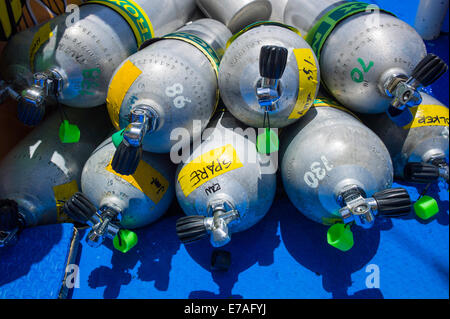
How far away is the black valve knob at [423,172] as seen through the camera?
49.6 inches

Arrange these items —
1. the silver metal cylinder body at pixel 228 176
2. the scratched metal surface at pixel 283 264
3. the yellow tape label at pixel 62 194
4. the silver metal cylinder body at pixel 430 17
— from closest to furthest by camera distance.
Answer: the silver metal cylinder body at pixel 228 176
the scratched metal surface at pixel 283 264
the yellow tape label at pixel 62 194
the silver metal cylinder body at pixel 430 17

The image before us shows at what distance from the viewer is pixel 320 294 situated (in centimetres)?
127

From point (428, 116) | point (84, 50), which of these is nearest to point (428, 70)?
point (428, 116)

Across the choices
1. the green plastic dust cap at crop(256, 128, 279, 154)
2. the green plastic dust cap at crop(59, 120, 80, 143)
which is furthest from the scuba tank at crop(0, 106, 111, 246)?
the green plastic dust cap at crop(256, 128, 279, 154)

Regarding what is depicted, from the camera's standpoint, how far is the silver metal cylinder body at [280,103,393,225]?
3.66ft

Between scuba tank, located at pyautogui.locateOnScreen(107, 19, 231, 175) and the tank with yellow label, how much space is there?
0.34ft

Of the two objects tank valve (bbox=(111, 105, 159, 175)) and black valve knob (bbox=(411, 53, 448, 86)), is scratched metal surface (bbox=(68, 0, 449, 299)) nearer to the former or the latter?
tank valve (bbox=(111, 105, 159, 175))

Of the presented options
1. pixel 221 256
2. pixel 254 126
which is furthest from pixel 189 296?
pixel 254 126

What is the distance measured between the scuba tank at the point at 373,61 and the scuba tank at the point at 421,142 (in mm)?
125

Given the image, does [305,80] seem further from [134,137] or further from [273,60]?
[134,137]

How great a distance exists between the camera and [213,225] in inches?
41.4

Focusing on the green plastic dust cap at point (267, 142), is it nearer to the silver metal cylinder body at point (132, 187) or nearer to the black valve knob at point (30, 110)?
the silver metal cylinder body at point (132, 187)

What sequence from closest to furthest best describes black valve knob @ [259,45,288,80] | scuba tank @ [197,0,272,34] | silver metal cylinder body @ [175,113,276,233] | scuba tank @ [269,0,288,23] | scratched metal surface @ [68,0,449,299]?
1. black valve knob @ [259,45,288,80]
2. silver metal cylinder body @ [175,113,276,233]
3. scratched metal surface @ [68,0,449,299]
4. scuba tank @ [197,0,272,34]
5. scuba tank @ [269,0,288,23]

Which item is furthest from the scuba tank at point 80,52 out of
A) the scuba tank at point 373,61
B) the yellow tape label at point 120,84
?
the scuba tank at point 373,61
